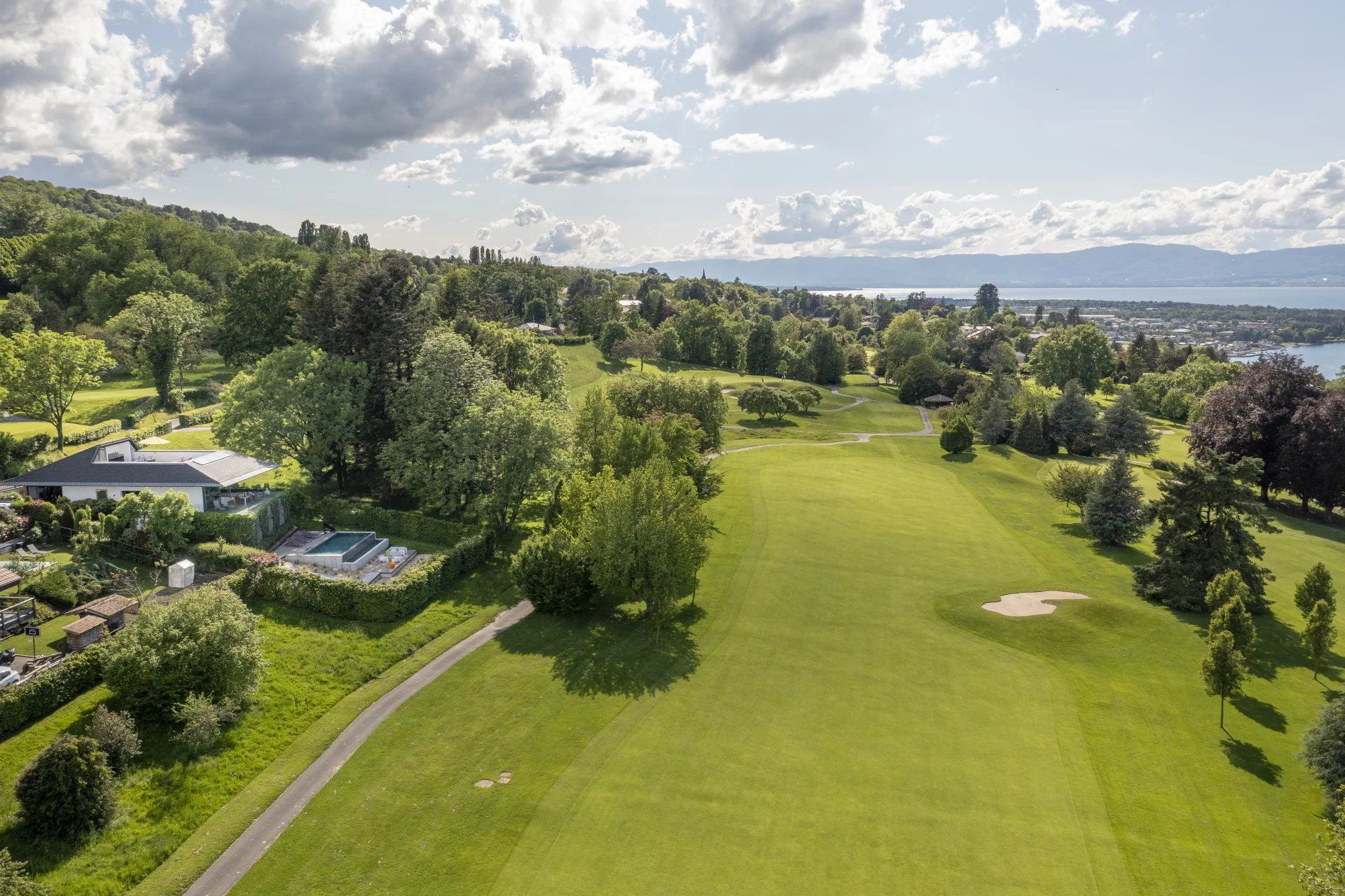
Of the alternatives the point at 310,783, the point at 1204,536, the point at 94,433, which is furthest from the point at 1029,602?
the point at 94,433

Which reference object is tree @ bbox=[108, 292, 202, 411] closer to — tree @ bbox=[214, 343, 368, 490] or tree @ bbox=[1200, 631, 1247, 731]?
tree @ bbox=[214, 343, 368, 490]

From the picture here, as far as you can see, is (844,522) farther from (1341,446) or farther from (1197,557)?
(1341,446)

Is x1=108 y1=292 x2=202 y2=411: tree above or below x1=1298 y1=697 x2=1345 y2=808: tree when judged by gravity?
above

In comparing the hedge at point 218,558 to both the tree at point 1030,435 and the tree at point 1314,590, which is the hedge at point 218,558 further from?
the tree at point 1030,435

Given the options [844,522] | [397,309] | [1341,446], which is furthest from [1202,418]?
[397,309]

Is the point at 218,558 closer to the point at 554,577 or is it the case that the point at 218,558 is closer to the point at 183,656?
the point at 183,656

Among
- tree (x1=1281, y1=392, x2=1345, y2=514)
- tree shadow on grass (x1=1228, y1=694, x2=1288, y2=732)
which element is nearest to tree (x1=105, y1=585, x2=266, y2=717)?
tree shadow on grass (x1=1228, y1=694, x2=1288, y2=732)
